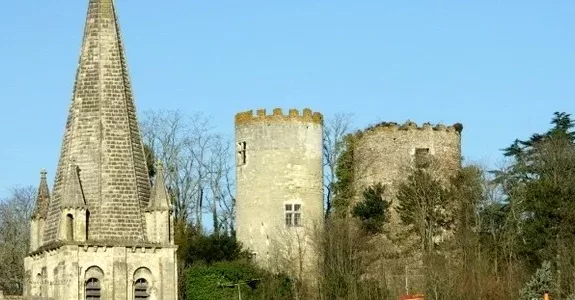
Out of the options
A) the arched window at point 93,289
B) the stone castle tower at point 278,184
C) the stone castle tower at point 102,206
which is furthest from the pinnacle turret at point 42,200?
the stone castle tower at point 278,184

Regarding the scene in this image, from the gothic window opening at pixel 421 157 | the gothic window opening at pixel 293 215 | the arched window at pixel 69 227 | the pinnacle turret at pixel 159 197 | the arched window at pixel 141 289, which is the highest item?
the gothic window opening at pixel 421 157

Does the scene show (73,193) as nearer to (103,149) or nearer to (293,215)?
(103,149)

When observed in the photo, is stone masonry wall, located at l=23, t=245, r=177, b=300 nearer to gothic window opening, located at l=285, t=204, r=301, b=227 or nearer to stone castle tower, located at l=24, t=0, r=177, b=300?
stone castle tower, located at l=24, t=0, r=177, b=300

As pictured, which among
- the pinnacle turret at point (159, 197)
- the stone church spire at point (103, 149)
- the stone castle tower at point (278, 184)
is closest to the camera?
the stone church spire at point (103, 149)

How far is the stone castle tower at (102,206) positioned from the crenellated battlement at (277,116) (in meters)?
19.3

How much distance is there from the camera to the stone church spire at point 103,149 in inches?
2315

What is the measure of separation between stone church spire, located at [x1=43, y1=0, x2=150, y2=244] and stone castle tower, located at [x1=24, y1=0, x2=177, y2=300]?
0.11 feet

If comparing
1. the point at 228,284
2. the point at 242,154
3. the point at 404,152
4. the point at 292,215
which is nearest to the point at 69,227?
the point at 228,284

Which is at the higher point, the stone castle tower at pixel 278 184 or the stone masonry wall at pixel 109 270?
the stone castle tower at pixel 278 184

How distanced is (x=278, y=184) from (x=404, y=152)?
6.09 metres

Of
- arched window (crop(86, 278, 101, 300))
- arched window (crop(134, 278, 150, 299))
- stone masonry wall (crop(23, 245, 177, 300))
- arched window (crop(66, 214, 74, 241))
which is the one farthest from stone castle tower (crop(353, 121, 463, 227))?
arched window (crop(66, 214, 74, 241))

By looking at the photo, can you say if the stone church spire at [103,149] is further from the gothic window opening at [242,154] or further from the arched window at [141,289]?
the gothic window opening at [242,154]

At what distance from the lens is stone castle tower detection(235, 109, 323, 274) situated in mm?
78938

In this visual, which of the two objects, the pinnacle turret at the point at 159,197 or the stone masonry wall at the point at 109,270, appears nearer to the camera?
the stone masonry wall at the point at 109,270
